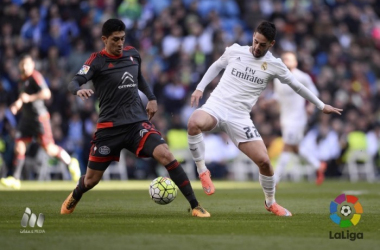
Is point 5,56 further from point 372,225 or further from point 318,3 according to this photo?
point 372,225

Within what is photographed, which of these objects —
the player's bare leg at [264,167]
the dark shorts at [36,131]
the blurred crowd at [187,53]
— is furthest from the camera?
the blurred crowd at [187,53]

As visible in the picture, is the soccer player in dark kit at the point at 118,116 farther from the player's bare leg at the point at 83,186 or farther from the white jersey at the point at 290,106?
the white jersey at the point at 290,106

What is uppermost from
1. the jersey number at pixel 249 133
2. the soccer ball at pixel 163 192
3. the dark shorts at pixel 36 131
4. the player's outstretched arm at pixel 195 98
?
the player's outstretched arm at pixel 195 98

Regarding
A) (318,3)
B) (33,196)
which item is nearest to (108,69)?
(33,196)

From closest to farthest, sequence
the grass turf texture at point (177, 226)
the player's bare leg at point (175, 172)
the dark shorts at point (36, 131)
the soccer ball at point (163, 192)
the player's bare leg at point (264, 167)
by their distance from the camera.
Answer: the grass turf texture at point (177, 226), the player's bare leg at point (175, 172), the soccer ball at point (163, 192), the player's bare leg at point (264, 167), the dark shorts at point (36, 131)

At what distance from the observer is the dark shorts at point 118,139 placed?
9906mm

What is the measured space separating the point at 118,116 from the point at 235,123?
1.56m

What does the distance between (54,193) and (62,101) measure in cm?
844

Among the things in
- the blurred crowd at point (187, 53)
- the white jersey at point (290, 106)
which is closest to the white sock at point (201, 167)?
the white jersey at point (290, 106)

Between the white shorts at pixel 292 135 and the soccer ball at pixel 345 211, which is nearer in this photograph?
the soccer ball at pixel 345 211

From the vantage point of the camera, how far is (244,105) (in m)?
10.7

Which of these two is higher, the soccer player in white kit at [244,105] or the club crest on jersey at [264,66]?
the club crest on jersey at [264,66]

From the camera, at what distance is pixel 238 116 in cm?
1065

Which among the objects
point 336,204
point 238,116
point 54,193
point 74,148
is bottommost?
point 74,148
